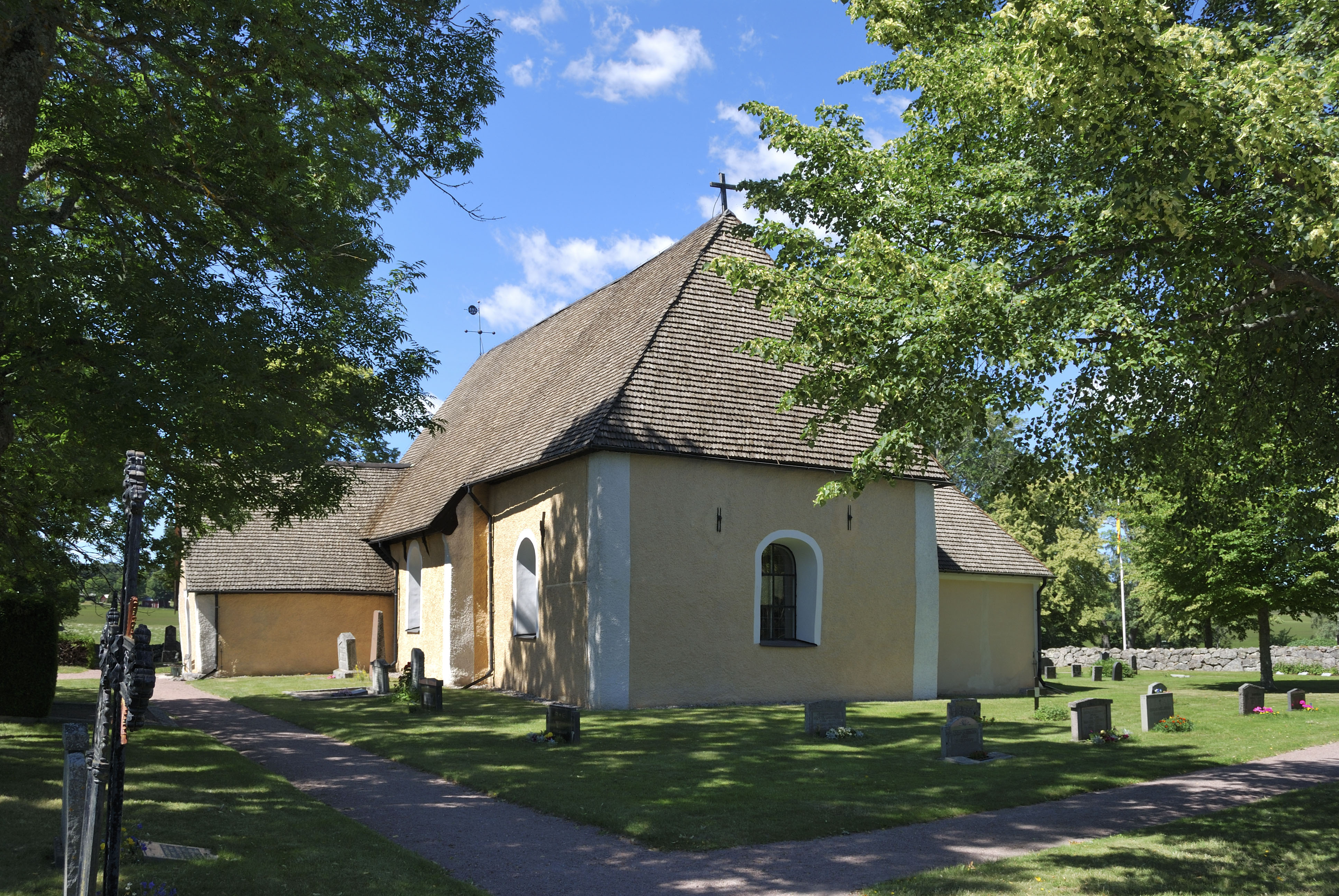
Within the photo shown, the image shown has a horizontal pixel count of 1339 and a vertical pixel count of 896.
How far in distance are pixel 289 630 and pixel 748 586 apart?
18.2 meters

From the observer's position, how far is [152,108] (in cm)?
1202

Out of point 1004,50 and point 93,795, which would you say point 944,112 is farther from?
point 93,795

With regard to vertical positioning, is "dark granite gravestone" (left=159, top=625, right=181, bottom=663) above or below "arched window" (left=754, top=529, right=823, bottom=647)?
below

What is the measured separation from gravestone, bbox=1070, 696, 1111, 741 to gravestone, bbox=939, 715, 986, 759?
2.41 m

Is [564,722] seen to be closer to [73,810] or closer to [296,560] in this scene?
[73,810]

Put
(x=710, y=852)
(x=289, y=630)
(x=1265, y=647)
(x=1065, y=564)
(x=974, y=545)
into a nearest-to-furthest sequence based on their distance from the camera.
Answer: (x=710, y=852)
(x=974, y=545)
(x=1265, y=647)
(x=289, y=630)
(x=1065, y=564)

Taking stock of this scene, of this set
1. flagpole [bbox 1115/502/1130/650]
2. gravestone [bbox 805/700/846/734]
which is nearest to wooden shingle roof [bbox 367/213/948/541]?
gravestone [bbox 805/700/846/734]

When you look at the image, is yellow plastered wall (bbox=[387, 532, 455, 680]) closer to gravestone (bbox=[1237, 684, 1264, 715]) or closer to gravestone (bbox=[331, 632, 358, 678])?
gravestone (bbox=[331, 632, 358, 678])

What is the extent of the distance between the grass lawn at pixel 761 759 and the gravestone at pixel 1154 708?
0.35 m

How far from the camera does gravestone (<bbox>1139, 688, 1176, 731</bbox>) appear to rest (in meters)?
15.6

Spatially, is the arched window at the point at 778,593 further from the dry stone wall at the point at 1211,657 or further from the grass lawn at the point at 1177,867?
the dry stone wall at the point at 1211,657

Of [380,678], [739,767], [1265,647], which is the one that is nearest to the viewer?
[739,767]

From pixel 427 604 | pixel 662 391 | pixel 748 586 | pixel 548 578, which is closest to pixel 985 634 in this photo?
pixel 748 586

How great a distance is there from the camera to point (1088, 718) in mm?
14523
